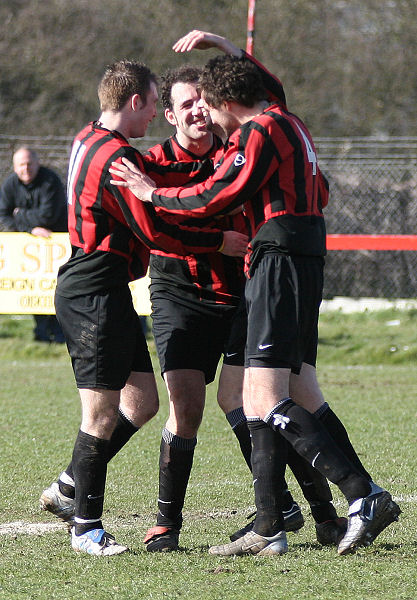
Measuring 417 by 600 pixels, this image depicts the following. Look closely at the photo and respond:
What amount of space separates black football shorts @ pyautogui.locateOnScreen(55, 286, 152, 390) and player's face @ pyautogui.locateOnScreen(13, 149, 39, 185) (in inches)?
294

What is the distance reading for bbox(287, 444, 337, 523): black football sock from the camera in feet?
14.8

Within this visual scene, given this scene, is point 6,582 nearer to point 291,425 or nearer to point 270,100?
point 291,425

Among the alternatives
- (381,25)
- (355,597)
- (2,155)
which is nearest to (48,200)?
(2,155)

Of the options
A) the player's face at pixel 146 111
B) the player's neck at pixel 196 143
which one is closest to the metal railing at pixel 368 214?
the player's neck at pixel 196 143

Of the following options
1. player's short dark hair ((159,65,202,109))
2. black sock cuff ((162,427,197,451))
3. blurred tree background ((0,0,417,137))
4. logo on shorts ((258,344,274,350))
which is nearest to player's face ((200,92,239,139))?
player's short dark hair ((159,65,202,109))

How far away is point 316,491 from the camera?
4520 millimetres

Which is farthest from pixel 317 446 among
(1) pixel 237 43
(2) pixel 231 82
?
(1) pixel 237 43

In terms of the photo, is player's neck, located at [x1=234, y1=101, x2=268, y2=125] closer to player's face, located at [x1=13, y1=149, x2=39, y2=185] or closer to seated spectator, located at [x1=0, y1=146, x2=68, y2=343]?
seated spectator, located at [x1=0, y1=146, x2=68, y2=343]

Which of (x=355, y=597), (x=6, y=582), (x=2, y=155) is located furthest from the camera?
(x=2, y=155)

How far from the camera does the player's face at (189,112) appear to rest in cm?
493

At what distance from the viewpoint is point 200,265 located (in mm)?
4793

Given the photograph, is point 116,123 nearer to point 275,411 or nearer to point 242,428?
point 275,411

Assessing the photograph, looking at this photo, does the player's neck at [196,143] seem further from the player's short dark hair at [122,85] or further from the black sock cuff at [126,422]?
the black sock cuff at [126,422]

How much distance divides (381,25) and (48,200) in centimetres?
1735
